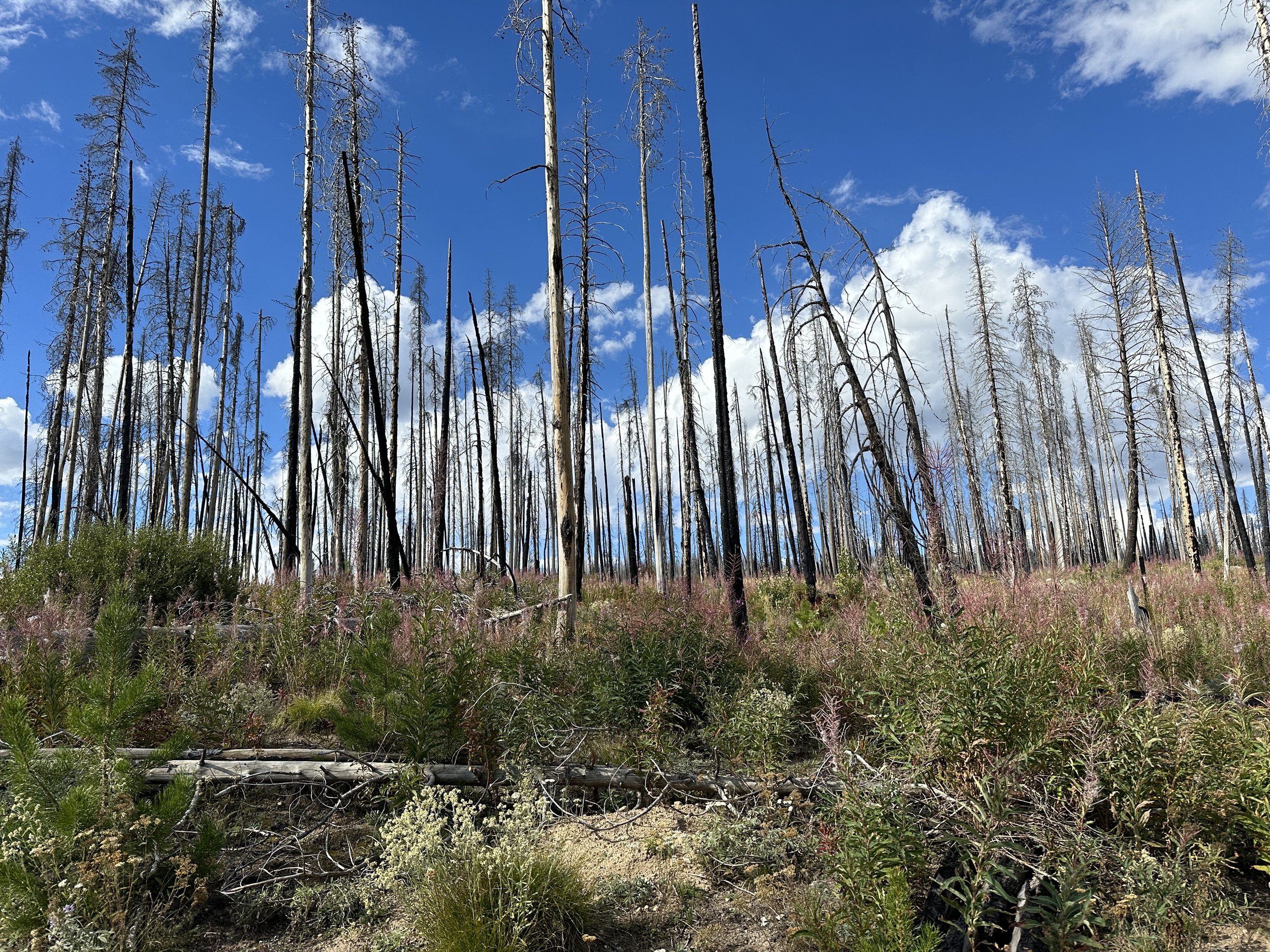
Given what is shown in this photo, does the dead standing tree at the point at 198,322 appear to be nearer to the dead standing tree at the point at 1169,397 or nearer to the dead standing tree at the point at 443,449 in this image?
the dead standing tree at the point at 443,449

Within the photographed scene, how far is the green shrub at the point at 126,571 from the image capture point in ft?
25.0

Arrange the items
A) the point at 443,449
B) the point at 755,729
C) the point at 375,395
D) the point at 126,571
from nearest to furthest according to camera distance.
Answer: the point at 755,729, the point at 126,571, the point at 375,395, the point at 443,449

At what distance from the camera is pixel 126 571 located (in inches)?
302

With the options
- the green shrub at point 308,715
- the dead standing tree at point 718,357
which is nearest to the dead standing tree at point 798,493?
the dead standing tree at point 718,357

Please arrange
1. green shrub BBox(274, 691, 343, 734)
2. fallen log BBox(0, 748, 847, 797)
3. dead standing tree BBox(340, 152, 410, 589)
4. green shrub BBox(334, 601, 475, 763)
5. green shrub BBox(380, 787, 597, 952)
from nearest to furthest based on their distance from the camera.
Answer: green shrub BBox(380, 787, 597, 952) → fallen log BBox(0, 748, 847, 797) → green shrub BBox(334, 601, 475, 763) → green shrub BBox(274, 691, 343, 734) → dead standing tree BBox(340, 152, 410, 589)

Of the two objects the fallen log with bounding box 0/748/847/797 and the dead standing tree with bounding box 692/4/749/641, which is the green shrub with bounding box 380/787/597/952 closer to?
the fallen log with bounding box 0/748/847/797

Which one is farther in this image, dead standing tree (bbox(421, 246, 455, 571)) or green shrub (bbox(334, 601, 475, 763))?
dead standing tree (bbox(421, 246, 455, 571))

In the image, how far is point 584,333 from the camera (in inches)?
514

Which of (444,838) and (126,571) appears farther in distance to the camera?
(126,571)

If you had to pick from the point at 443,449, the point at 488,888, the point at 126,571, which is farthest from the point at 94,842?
the point at 443,449

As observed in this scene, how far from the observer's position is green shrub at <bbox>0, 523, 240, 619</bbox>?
7.61 metres

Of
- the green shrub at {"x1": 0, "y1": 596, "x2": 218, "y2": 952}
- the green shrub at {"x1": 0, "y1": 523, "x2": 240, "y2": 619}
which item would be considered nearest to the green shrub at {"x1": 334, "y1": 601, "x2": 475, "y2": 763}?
the green shrub at {"x1": 0, "y1": 596, "x2": 218, "y2": 952}

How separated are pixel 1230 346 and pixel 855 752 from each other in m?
26.3

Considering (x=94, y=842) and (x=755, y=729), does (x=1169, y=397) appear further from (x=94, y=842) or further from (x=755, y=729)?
(x=94, y=842)
